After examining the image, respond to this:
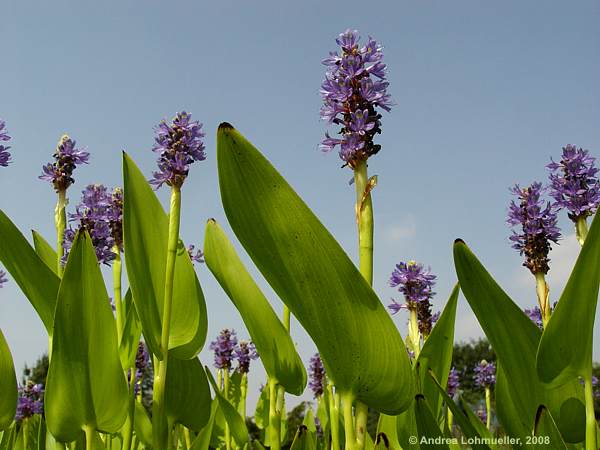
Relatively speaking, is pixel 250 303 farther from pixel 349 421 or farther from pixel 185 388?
pixel 349 421

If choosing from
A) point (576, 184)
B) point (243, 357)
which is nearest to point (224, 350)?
point (243, 357)

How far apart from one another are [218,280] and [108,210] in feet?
2.89

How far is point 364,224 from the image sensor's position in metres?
1.85

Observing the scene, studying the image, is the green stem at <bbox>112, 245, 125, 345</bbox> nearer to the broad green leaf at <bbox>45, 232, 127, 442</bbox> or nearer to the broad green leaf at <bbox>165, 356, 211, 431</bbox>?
the broad green leaf at <bbox>165, 356, 211, 431</bbox>

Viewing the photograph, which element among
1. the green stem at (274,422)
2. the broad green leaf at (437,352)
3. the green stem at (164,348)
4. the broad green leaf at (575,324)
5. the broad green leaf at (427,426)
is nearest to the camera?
the broad green leaf at (575,324)

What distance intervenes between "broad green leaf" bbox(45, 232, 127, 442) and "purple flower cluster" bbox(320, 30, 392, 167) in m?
0.94

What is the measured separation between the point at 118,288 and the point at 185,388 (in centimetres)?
60

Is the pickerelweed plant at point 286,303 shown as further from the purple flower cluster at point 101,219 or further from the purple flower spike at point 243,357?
the purple flower spike at point 243,357

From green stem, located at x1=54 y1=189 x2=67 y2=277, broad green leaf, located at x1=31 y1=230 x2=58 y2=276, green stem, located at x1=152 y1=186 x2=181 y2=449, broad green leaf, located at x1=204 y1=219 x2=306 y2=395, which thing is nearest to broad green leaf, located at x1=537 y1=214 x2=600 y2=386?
broad green leaf, located at x1=204 y1=219 x2=306 y2=395

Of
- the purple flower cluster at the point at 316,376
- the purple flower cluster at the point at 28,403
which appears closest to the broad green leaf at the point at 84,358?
the purple flower cluster at the point at 28,403

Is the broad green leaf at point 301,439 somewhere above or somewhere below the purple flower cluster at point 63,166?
below

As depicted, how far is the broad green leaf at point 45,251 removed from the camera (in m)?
3.30

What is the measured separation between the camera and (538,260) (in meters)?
2.86

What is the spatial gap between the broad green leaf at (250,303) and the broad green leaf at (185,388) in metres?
0.32
